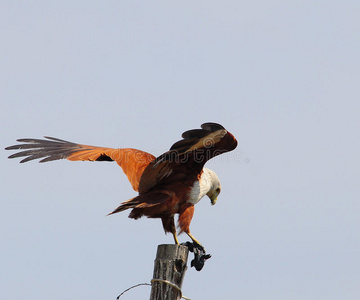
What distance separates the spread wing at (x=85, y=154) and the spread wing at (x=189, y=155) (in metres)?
0.28

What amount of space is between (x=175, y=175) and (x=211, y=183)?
682 mm

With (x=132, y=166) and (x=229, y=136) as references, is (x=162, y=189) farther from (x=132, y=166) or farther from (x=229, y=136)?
(x=229, y=136)

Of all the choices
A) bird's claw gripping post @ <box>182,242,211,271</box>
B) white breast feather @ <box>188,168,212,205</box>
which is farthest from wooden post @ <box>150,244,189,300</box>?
white breast feather @ <box>188,168,212,205</box>

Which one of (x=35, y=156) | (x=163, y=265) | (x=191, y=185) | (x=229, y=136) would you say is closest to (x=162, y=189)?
(x=191, y=185)

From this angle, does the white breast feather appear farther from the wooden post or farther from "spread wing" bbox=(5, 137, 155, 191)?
the wooden post

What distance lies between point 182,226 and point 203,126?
48.0 inches

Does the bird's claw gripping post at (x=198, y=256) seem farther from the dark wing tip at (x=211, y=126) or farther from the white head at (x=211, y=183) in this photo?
the dark wing tip at (x=211, y=126)

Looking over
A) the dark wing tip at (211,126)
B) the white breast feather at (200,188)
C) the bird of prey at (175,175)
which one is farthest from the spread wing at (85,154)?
the dark wing tip at (211,126)

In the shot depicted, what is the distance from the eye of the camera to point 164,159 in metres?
6.07

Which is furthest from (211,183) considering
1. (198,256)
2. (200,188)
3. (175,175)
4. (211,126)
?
(211,126)

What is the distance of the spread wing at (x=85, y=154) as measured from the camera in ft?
21.8

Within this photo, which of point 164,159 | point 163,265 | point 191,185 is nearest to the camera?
point 163,265

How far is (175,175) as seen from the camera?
6.43m

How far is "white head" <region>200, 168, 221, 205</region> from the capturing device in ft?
22.1
